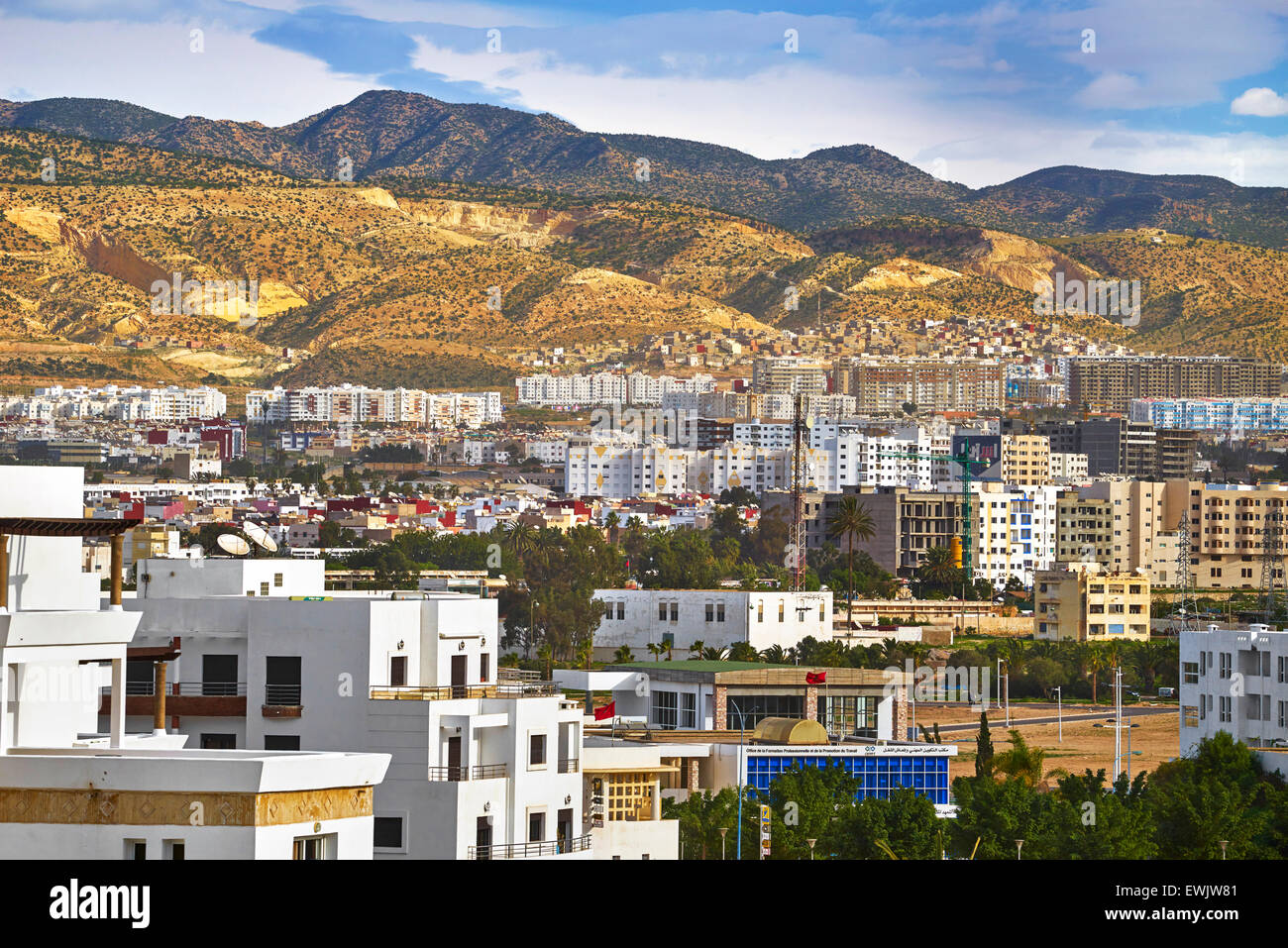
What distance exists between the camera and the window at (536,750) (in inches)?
1027

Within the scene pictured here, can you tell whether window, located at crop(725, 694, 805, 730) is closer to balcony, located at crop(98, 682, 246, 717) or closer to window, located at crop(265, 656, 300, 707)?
balcony, located at crop(98, 682, 246, 717)

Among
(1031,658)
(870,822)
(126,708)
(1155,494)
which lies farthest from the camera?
(1155,494)

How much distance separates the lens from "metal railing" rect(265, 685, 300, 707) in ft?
86.1

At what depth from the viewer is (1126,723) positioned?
74.9 m

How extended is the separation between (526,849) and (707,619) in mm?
62236

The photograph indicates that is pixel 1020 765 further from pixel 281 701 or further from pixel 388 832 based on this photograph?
pixel 388 832

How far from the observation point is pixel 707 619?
87375mm

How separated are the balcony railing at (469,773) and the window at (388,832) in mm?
778

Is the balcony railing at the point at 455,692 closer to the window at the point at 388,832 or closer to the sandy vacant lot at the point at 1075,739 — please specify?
the window at the point at 388,832

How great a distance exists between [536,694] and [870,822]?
8313 millimetres

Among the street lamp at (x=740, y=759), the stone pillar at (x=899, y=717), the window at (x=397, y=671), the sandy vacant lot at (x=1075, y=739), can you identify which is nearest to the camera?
the window at (x=397, y=671)

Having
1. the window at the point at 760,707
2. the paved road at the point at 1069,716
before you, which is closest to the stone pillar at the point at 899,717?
the window at the point at 760,707
